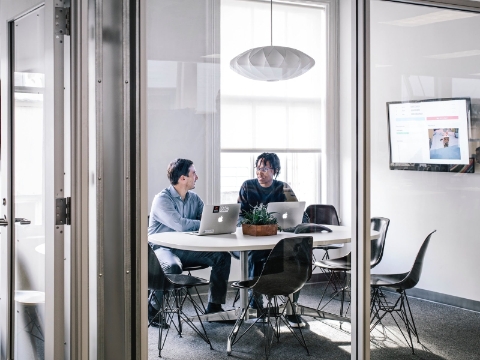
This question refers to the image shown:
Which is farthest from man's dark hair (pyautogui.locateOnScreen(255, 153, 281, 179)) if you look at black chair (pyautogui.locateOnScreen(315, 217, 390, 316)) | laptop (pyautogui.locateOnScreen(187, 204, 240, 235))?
black chair (pyautogui.locateOnScreen(315, 217, 390, 316))

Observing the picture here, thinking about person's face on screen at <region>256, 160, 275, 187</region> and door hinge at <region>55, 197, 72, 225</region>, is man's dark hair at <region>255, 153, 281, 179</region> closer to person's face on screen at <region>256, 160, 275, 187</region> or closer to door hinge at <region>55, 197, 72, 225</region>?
person's face on screen at <region>256, 160, 275, 187</region>

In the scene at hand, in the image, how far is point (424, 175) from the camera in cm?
351

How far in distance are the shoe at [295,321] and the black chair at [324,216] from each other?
37 centimetres

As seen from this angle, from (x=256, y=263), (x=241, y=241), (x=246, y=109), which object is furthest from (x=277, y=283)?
(x=246, y=109)

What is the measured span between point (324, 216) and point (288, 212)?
0.24 m

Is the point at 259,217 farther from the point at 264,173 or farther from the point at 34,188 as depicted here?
the point at 34,188

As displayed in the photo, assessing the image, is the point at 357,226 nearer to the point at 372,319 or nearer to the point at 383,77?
the point at 372,319

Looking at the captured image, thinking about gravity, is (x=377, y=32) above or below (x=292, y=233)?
above

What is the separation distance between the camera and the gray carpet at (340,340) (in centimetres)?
310

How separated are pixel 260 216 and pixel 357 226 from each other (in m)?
0.61

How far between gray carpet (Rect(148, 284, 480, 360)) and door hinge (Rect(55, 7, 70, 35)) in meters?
1.46

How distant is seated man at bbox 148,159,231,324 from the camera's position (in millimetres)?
2904

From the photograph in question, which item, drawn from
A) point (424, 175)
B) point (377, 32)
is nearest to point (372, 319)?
point (424, 175)

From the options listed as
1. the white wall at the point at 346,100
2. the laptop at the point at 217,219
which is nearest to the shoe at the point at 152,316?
the laptop at the point at 217,219
